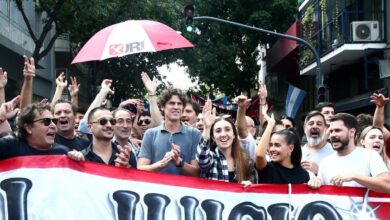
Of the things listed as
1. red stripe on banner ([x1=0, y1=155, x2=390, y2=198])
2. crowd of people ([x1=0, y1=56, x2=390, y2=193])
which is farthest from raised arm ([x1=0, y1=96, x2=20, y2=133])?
red stripe on banner ([x1=0, y1=155, x2=390, y2=198])

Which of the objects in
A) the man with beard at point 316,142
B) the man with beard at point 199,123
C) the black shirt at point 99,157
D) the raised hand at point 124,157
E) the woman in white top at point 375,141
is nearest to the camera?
the raised hand at point 124,157

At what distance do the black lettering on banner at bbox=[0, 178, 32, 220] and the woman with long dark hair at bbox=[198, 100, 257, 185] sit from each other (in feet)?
4.83

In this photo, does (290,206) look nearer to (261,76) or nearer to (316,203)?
(316,203)

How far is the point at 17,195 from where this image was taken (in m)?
5.77

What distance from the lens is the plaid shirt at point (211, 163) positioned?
20.3 ft

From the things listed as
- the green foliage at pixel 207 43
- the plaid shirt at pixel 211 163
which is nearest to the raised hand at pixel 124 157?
the plaid shirt at pixel 211 163

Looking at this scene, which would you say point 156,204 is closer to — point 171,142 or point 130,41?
point 171,142

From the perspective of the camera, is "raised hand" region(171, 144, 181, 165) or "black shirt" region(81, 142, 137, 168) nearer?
"raised hand" region(171, 144, 181, 165)

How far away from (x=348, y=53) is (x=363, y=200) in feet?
52.4

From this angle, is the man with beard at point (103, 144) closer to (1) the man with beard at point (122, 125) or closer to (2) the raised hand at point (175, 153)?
(2) the raised hand at point (175, 153)

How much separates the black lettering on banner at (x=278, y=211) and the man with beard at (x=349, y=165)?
295 millimetres

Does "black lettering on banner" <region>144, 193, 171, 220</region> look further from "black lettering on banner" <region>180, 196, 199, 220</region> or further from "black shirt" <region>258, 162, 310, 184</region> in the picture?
"black shirt" <region>258, 162, 310, 184</region>

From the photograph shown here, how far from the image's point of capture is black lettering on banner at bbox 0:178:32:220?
572 centimetres

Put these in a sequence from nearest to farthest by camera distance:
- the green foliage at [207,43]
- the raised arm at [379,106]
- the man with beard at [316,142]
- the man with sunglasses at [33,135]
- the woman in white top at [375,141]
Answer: the man with sunglasses at [33,135], the woman in white top at [375,141], the man with beard at [316,142], the raised arm at [379,106], the green foliage at [207,43]
